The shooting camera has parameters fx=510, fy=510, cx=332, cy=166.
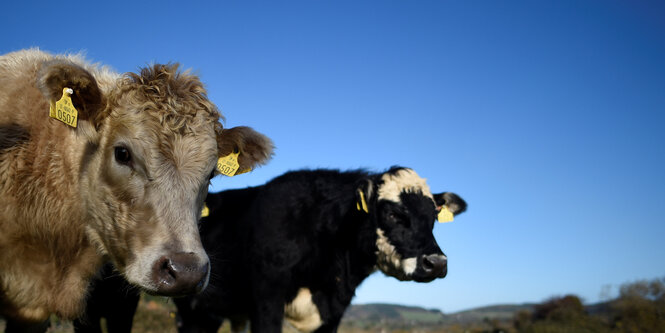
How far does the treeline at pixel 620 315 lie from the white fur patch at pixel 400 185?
1348cm

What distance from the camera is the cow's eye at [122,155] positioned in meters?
3.45

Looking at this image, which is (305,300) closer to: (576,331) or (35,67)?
(35,67)

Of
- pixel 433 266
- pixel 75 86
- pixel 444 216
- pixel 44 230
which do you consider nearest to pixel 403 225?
pixel 433 266

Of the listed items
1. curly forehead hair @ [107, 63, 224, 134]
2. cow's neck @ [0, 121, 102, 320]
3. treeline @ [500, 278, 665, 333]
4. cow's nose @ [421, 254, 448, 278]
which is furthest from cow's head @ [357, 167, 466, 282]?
treeline @ [500, 278, 665, 333]

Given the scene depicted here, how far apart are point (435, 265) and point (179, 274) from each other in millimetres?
4873

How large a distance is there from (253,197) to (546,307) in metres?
21.7

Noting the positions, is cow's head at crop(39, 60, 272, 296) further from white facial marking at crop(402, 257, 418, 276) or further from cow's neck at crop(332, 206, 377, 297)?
white facial marking at crop(402, 257, 418, 276)

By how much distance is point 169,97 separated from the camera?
3701mm

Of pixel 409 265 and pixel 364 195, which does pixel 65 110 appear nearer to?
pixel 364 195

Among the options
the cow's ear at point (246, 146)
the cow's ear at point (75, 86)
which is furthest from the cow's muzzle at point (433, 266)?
the cow's ear at point (75, 86)

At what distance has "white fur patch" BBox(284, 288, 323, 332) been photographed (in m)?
6.99

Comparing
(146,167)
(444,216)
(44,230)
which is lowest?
(44,230)

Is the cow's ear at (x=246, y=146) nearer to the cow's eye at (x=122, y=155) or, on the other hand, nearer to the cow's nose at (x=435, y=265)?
the cow's eye at (x=122, y=155)

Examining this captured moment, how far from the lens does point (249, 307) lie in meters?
6.83
